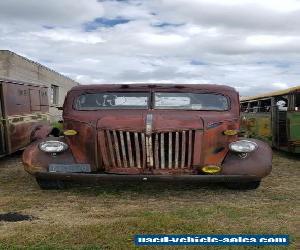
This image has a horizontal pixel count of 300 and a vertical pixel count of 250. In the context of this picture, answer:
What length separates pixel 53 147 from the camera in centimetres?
696

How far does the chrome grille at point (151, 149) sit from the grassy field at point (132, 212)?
18.9 inches

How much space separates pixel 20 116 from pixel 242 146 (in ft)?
21.4

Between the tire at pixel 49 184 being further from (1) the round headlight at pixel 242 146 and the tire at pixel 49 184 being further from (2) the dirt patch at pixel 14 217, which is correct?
(1) the round headlight at pixel 242 146

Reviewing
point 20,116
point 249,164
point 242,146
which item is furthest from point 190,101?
point 20,116

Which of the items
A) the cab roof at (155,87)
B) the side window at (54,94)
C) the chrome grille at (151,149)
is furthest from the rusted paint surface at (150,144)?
the side window at (54,94)

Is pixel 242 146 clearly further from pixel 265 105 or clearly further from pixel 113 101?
pixel 265 105

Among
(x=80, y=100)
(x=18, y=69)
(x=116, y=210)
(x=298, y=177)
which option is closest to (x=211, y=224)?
(x=116, y=210)

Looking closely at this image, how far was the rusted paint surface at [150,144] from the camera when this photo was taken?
6547 mm

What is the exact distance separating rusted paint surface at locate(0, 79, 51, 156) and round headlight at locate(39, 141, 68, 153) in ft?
12.7

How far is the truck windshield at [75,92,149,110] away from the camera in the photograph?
748 centimetres

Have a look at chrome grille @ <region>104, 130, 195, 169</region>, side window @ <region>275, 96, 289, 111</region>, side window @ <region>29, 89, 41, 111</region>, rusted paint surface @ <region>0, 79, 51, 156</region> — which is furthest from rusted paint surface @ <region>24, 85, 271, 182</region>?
side window @ <region>275, 96, 289, 111</region>

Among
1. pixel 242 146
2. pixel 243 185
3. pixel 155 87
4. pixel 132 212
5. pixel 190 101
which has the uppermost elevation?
pixel 155 87

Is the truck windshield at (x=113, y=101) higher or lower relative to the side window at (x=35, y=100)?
higher

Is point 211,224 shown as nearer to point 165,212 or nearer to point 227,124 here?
Answer: point 165,212
